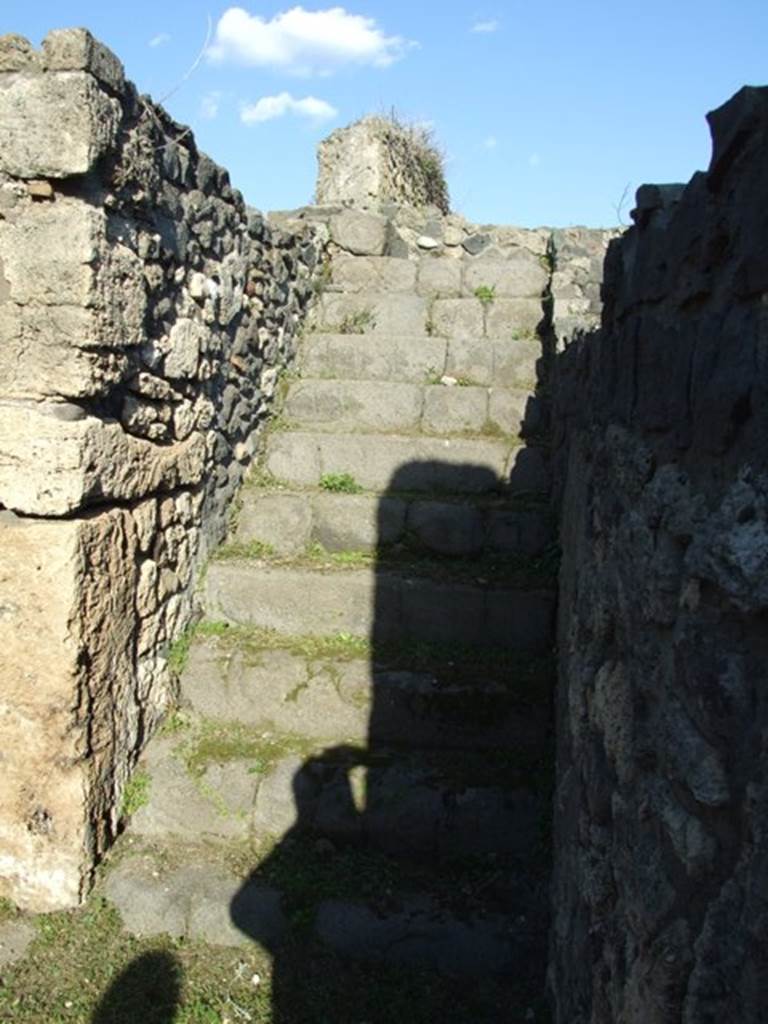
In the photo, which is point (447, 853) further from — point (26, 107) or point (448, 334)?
point (448, 334)

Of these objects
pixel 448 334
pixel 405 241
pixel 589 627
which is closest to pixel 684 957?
pixel 589 627

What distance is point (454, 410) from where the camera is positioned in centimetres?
523

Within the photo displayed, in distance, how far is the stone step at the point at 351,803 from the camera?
128 inches

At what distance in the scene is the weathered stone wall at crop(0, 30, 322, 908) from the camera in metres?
2.95

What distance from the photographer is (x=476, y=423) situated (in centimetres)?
519

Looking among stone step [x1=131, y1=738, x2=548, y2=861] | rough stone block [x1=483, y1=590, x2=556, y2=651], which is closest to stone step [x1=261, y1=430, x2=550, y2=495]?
rough stone block [x1=483, y1=590, x2=556, y2=651]

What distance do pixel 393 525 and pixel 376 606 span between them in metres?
0.58

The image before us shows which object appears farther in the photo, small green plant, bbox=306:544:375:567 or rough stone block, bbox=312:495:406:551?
rough stone block, bbox=312:495:406:551

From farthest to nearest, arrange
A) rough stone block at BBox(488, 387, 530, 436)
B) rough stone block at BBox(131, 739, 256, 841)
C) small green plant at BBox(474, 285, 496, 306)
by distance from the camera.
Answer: small green plant at BBox(474, 285, 496, 306)
rough stone block at BBox(488, 387, 530, 436)
rough stone block at BBox(131, 739, 256, 841)

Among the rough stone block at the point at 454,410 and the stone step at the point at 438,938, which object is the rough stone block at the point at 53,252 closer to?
the stone step at the point at 438,938

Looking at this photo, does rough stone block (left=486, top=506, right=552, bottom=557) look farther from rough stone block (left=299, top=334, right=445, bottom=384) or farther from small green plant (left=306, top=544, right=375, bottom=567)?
rough stone block (left=299, top=334, right=445, bottom=384)

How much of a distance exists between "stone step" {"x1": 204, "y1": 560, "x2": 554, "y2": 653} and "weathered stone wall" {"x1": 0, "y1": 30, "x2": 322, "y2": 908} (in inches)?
22.1

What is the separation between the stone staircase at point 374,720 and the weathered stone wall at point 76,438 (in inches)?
14.4

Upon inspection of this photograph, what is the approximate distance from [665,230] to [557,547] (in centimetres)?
261
